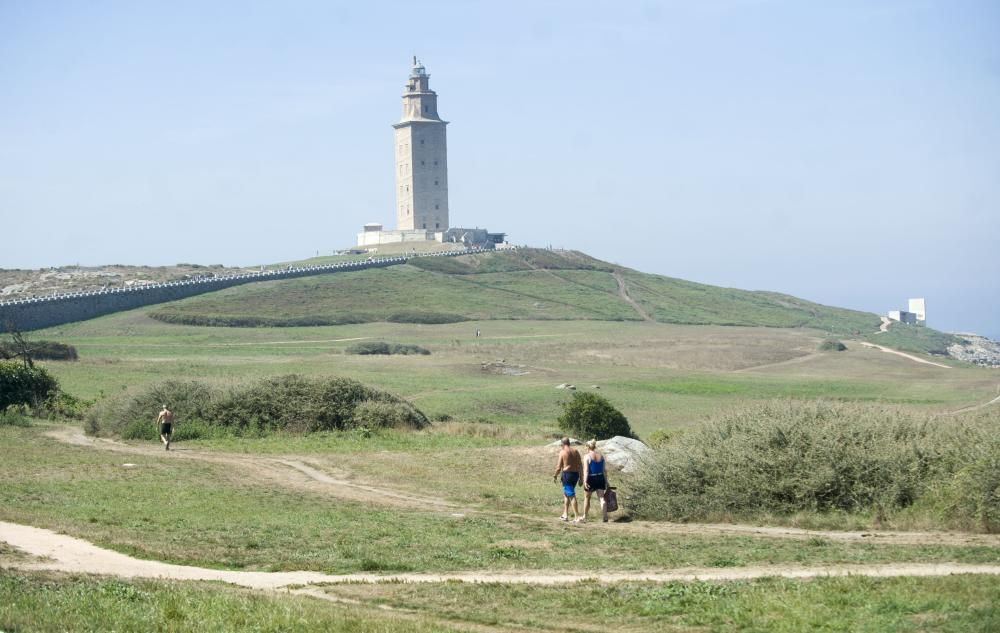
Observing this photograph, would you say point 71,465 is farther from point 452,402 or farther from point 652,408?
point 652,408

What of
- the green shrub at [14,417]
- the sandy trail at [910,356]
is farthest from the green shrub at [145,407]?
the sandy trail at [910,356]

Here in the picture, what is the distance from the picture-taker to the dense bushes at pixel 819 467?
68.4 ft

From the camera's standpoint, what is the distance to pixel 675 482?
22688 mm

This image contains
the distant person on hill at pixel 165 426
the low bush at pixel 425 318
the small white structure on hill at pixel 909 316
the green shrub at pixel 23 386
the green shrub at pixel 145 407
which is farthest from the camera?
the small white structure on hill at pixel 909 316

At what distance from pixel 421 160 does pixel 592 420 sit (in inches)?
5202

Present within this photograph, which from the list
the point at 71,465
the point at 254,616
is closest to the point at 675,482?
the point at 254,616

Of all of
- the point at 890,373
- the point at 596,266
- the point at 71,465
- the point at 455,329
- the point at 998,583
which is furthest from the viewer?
the point at 596,266

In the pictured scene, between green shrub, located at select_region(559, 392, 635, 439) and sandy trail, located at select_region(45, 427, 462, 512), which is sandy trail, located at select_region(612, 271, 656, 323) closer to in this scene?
green shrub, located at select_region(559, 392, 635, 439)

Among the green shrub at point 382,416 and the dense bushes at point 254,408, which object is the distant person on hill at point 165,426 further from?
the green shrub at point 382,416

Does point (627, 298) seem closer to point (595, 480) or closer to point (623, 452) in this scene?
A: point (623, 452)

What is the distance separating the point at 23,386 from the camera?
42.4 meters

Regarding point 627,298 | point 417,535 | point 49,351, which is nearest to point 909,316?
point 627,298

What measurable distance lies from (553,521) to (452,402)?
3038 cm

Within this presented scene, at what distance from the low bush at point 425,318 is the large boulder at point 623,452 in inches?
2621
